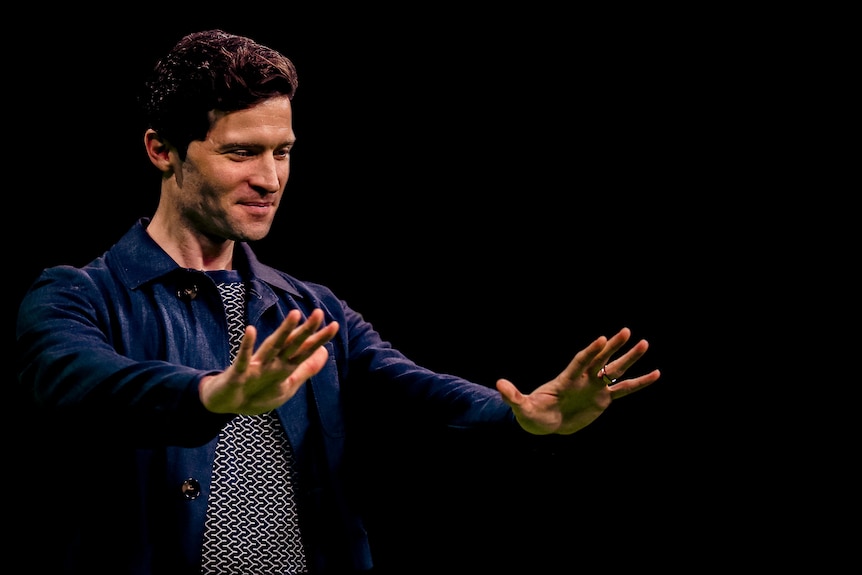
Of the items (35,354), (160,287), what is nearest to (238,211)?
(160,287)

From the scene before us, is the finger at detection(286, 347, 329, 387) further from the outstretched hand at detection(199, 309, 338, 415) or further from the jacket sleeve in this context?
the jacket sleeve

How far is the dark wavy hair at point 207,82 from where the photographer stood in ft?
7.13

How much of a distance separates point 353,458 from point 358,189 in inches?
45.8

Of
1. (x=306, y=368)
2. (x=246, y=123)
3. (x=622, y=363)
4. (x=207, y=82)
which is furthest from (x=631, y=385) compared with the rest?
(x=207, y=82)

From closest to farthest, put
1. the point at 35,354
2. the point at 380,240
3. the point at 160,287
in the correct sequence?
the point at 35,354, the point at 160,287, the point at 380,240

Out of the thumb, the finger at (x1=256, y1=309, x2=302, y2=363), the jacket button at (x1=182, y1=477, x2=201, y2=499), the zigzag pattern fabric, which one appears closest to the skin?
the thumb

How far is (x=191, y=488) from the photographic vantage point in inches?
78.5

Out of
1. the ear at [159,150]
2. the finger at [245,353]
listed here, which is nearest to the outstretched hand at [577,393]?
the finger at [245,353]

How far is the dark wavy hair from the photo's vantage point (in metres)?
2.17

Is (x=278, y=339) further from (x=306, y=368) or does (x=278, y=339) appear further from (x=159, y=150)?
(x=159, y=150)

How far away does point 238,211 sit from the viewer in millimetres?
2203

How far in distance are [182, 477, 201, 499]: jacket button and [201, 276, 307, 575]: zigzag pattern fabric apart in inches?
2.1

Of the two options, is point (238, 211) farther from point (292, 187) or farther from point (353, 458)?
point (292, 187)

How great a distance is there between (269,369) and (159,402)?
0.21 metres
